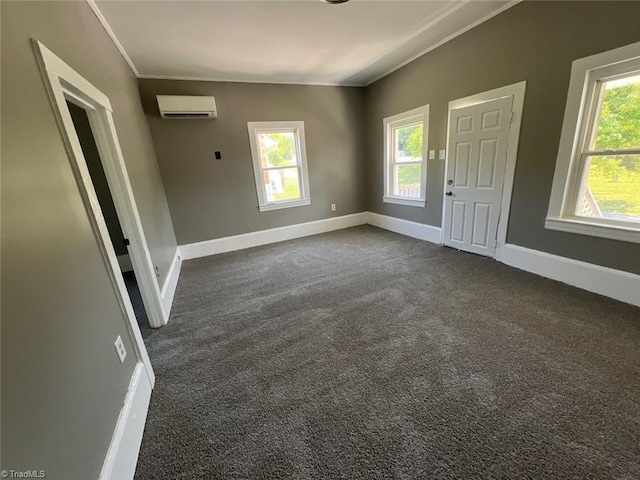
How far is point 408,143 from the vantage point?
173 inches

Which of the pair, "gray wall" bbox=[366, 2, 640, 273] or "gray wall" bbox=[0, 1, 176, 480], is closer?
"gray wall" bbox=[0, 1, 176, 480]

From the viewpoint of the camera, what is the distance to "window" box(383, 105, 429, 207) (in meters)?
4.07

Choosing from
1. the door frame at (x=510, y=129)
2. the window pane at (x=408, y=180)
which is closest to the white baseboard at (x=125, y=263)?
the window pane at (x=408, y=180)

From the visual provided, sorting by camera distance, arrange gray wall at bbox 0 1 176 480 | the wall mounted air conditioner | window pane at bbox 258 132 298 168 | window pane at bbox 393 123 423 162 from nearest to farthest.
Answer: gray wall at bbox 0 1 176 480 → the wall mounted air conditioner → window pane at bbox 393 123 423 162 → window pane at bbox 258 132 298 168

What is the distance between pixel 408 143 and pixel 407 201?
3.26 feet

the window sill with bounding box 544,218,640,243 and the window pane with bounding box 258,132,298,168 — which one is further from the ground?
the window pane with bounding box 258,132,298,168

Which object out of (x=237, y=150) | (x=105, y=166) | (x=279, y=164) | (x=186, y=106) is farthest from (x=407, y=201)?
(x=105, y=166)

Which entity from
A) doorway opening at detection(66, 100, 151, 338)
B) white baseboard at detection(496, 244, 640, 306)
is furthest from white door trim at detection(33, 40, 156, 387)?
white baseboard at detection(496, 244, 640, 306)

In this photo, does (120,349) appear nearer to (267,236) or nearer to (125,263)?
(125,263)

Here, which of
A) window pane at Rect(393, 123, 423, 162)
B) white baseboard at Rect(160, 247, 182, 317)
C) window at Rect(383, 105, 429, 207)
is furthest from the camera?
window pane at Rect(393, 123, 423, 162)

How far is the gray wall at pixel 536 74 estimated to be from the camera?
7.12 feet

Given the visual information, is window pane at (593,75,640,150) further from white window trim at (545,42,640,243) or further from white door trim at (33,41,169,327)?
white door trim at (33,41,169,327)

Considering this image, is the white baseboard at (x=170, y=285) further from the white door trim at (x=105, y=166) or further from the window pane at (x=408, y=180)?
the window pane at (x=408, y=180)

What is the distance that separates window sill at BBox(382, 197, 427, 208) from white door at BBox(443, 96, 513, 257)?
0.50 meters
